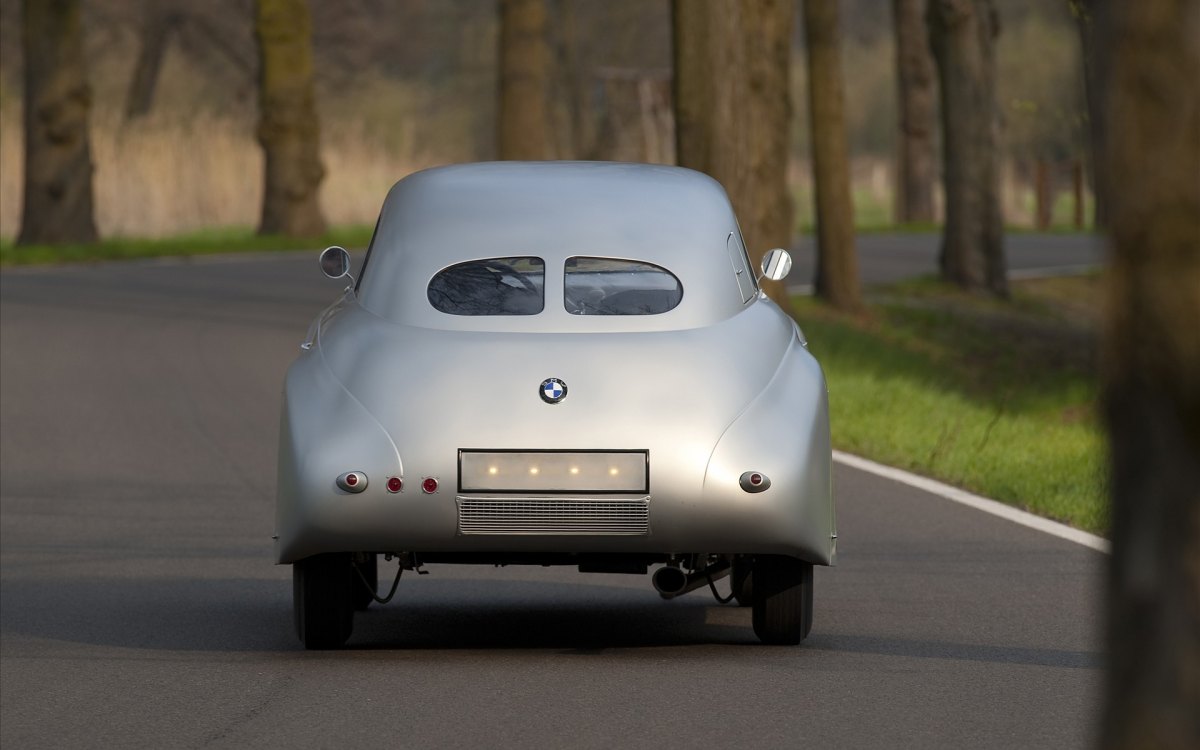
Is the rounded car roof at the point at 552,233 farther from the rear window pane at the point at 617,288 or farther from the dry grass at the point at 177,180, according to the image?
the dry grass at the point at 177,180

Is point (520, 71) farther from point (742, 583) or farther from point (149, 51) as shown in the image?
point (149, 51)

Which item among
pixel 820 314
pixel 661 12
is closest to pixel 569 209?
pixel 820 314

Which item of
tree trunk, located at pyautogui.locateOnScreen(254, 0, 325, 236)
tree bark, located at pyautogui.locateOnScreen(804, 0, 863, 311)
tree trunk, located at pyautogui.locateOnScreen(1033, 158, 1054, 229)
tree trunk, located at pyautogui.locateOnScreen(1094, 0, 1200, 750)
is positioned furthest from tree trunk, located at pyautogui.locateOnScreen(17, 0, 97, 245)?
tree trunk, located at pyautogui.locateOnScreen(1094, 0, 1200, 750)

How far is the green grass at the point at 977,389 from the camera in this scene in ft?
42.8

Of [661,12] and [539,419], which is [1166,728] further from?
[661,12]

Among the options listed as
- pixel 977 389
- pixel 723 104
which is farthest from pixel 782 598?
pixel 977 389

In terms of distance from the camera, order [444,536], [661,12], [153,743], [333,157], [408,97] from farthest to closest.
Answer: [408,97] → [661,12] → [333,157] → [444,536] → [153,743]

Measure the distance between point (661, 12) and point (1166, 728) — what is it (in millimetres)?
75157

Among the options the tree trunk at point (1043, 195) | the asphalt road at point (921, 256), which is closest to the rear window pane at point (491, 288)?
the asphalt road at point (921, 256)

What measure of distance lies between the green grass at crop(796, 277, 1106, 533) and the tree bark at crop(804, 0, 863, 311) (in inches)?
14.2

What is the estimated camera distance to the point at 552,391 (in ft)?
24.1

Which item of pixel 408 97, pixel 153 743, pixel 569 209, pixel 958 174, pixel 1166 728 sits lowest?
pixel 153 743

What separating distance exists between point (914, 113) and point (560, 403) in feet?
140

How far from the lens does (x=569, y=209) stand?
27.0 ft
